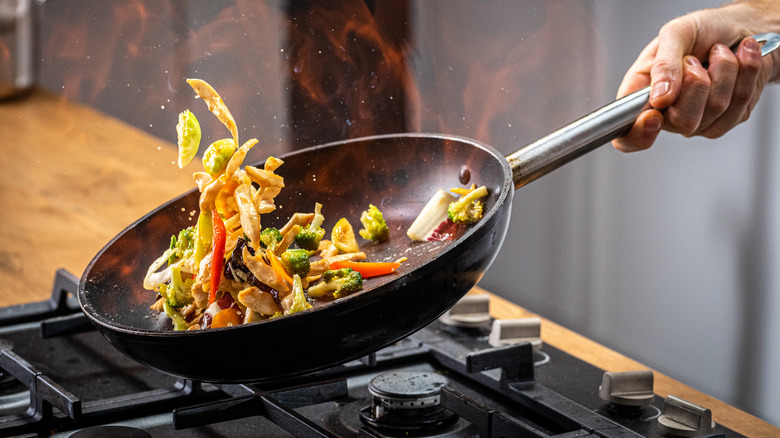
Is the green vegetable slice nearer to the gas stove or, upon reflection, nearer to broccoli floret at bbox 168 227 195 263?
broccoli floret at bbox 168 227 195 263

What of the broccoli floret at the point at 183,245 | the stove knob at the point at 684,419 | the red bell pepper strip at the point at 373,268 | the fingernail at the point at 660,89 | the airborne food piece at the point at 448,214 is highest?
the fingernail at the point at 660,89

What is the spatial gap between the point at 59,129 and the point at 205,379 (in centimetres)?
223

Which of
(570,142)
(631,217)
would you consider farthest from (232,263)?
(631,217)

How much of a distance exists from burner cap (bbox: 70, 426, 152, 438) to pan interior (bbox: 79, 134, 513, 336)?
0.43 feet

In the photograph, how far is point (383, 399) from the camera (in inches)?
38.9

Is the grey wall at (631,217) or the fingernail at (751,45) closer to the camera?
the fingernail at (751,45)

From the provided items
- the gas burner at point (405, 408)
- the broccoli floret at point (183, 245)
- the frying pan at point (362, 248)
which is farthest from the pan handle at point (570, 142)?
the broccoli floret at point (183, 245)

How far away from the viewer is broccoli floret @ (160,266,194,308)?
37.0 inches

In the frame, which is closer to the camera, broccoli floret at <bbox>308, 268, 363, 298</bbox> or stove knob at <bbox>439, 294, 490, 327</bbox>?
broccoli floret at <bbox>308, 268, 363, 298</bbox>

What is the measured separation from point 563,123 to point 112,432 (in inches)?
47.0

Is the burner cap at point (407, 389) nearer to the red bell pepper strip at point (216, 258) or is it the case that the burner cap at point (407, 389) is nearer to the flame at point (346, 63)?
the red bell pepper strip at point (216, 258)

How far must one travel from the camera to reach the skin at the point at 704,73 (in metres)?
1.19

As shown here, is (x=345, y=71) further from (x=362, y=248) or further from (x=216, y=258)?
(x=216, y=258)

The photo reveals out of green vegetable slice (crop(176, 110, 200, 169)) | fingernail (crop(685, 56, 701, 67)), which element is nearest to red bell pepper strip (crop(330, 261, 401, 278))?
green vegetable slice (crop(176, 110, 200, 169))
